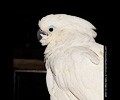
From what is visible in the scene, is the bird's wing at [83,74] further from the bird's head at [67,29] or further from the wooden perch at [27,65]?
the wooden perch at [27,65]

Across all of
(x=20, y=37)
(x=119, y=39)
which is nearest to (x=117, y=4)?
(x=119, y=39)

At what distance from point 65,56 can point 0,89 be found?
0.71m

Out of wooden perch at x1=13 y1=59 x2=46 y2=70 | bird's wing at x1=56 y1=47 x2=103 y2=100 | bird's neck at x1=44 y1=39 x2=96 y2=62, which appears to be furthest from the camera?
wooden perch at x1=13 y1=59 x2=46 y2=70

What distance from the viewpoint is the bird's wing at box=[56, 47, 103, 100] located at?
0.82 m

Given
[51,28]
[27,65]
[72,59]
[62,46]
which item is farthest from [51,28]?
[27,65]

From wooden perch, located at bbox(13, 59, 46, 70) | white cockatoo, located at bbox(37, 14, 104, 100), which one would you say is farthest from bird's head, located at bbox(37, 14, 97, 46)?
wooden perch, located at bbox(13, 59, 46, 70)

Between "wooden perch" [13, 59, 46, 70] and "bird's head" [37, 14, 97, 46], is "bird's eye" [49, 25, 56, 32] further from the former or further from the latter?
"wooden perch" [13, 59, 46, 70]

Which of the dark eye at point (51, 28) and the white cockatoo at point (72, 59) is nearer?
the white cockatoo at point (72, 59)

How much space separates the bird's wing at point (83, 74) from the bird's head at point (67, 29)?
0.09 meters

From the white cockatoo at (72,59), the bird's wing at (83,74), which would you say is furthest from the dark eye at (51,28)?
the bird's wing at (83,74)

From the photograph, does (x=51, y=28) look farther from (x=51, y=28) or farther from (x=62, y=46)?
(x=62, y=46)

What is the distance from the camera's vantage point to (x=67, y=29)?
97 cm

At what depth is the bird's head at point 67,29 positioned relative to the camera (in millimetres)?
940

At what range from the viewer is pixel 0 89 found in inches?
54.4
